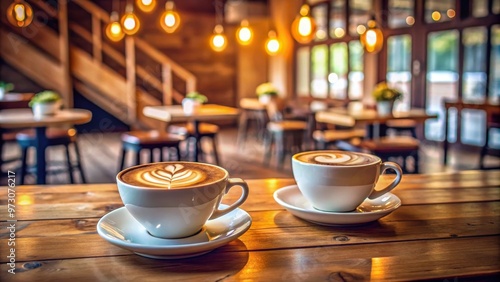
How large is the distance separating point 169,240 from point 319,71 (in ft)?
28.5

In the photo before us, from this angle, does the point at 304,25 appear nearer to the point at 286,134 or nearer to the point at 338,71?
the point at 286,134

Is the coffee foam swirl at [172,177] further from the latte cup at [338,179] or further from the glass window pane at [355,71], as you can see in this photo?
the glass window pane at [355,71]

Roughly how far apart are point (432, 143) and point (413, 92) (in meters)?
0.77

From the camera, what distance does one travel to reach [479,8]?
20.7ft

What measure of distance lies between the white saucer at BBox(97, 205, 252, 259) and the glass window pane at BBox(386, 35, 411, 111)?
22.0 ft

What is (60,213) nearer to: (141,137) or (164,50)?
(141,137)

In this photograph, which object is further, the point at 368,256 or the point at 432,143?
the point at 432,143

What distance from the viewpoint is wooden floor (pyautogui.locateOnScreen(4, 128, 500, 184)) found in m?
5.73

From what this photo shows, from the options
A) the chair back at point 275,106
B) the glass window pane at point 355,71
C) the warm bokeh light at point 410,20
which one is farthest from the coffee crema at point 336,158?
the glass window pane at point 355,71

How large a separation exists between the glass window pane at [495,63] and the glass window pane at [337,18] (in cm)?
287

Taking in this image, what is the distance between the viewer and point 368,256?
0.85 meters

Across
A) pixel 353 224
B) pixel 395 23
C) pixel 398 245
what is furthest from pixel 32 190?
pixel 395 23

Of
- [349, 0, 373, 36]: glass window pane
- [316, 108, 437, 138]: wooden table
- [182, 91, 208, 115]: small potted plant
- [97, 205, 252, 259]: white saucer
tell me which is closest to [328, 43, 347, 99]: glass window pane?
[349, 0, 373, 36]: glass window pane

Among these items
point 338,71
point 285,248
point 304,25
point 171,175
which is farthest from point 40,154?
point 338,71
